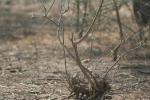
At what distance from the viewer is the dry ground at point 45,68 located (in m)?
6.02

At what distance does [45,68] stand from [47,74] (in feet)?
1.63

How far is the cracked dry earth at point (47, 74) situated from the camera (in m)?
5.95

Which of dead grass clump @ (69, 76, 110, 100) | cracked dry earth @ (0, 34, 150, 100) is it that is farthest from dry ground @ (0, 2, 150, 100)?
dead grass clump @ (69, 76, 110, 100)

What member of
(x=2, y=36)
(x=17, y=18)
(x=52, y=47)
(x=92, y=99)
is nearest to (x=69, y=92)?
(x=92, y=99)

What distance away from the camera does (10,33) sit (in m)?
11.1

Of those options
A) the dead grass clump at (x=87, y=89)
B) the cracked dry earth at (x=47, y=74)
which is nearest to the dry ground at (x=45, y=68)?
the cracked dry earth at (x=47, y=74)

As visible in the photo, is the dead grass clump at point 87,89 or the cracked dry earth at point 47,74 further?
the cracked dry earth at point 47,74

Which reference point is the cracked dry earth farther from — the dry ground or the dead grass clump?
the dead grass clump

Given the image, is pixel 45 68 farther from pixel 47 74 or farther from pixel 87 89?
pixel 87 89

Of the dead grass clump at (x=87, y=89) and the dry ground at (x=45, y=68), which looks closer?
the dead grass clump at (x=87, y=89)

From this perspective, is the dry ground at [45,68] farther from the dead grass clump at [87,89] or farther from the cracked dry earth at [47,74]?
the dead grass clump at [87,89]

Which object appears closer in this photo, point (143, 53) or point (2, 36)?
point (143, 53)

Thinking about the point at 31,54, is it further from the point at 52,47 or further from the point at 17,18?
the point at 17,18

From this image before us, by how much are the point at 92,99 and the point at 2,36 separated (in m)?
5.55
